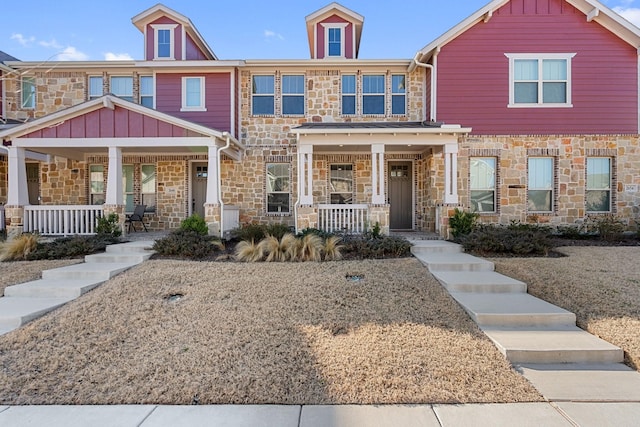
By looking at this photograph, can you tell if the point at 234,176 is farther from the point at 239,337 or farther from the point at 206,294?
the point at 239,337

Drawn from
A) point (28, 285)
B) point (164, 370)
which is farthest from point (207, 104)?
point (164, 370)

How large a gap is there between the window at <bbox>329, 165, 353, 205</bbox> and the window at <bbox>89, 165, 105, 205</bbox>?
768cm

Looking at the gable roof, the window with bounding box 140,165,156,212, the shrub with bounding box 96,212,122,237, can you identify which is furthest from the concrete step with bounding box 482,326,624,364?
the window with bounding box 140,165,156,212

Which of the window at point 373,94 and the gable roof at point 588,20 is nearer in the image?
the gable roof at point 588,20

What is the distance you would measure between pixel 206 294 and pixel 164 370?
191cm

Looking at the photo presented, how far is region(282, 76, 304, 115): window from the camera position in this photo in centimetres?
1185

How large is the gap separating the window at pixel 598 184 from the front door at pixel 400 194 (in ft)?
17.1

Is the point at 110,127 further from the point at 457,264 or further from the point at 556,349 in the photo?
the point at 556,349

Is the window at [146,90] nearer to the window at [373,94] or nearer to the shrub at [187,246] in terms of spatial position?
the shrub at [187,246]

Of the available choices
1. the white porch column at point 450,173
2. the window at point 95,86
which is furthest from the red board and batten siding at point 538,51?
the window at point 95,86

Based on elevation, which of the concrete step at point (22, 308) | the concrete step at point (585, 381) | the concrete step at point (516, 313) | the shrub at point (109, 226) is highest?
the shrub at point (109, 226)

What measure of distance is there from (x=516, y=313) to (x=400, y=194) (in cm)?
805

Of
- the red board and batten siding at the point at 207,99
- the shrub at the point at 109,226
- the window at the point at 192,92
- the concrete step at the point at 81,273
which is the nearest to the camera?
the concrete step at the point at 81,273

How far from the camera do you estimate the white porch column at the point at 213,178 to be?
963 cm
